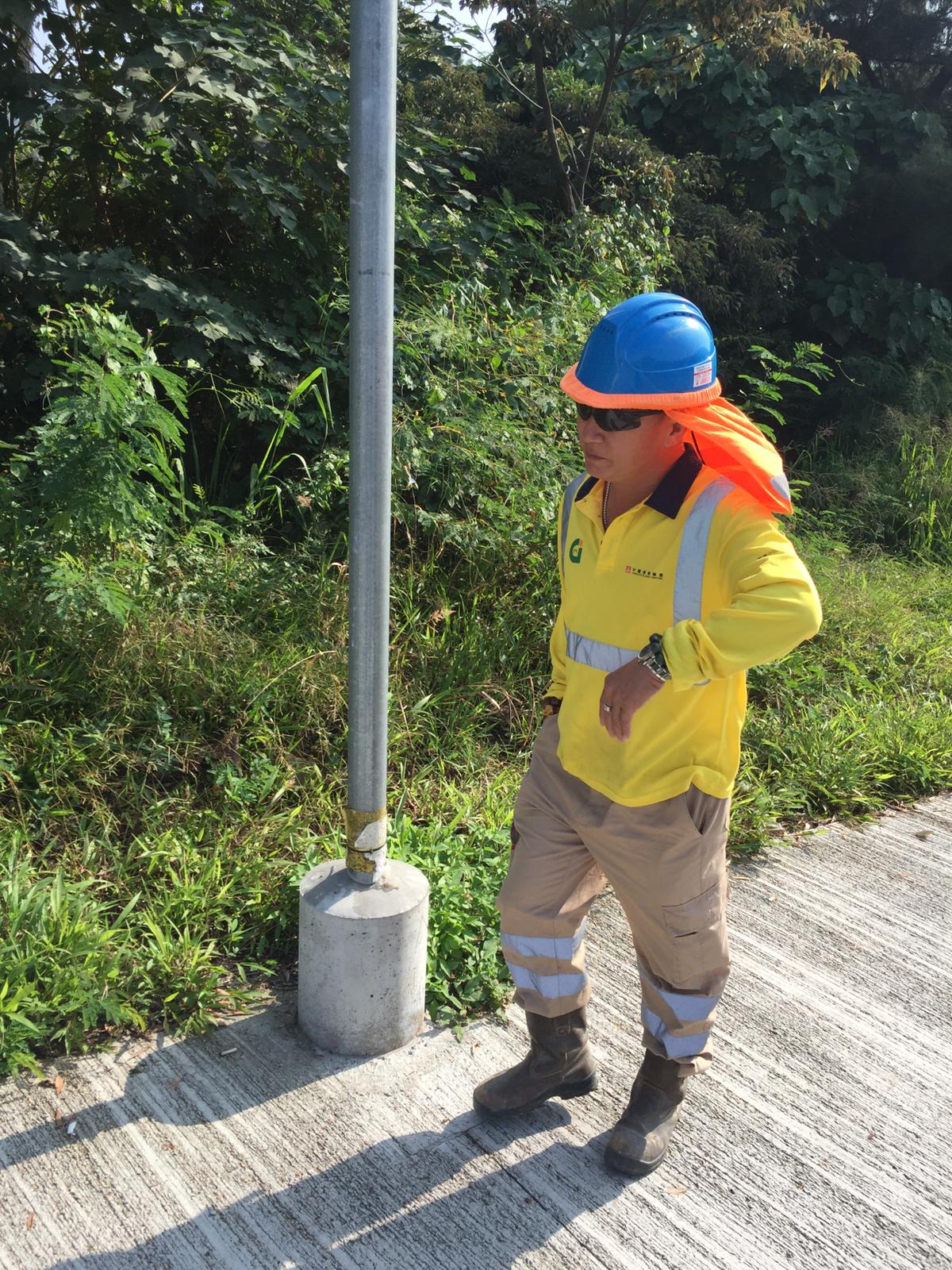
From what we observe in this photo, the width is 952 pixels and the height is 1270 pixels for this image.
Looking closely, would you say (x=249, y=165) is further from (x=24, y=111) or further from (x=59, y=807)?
(x=59, y=807)

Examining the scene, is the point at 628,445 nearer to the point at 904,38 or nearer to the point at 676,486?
the point at 676,486

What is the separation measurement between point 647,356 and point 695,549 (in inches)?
13.9

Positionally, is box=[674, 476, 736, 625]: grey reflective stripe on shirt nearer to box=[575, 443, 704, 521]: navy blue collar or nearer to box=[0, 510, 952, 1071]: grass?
box=[575, 443, 704, 521]: navy blue collar

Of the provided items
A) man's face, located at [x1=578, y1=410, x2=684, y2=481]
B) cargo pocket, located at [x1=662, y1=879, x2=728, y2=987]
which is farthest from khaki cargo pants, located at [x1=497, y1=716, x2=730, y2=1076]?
man's face, located at [x1=578, y1=410, x2=684, y2=481]

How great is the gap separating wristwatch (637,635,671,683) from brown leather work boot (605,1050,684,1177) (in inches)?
33.8

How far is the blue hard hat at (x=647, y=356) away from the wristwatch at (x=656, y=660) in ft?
1.43

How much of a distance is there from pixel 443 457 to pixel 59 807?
1943 mm

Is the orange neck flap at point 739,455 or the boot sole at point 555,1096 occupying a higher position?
the orange neck flap at point 739,455

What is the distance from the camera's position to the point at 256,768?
3332mm

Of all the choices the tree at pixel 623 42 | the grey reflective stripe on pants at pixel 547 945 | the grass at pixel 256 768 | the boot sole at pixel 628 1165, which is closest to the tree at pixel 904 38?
the tree at pixel 623 42

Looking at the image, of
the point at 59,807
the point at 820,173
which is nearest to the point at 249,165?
the point at 59,807

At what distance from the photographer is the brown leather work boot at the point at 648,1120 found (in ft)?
7.30

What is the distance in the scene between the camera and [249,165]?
426 cm

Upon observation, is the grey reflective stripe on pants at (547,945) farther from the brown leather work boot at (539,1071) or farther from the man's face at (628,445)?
the man's face at (628,445)
